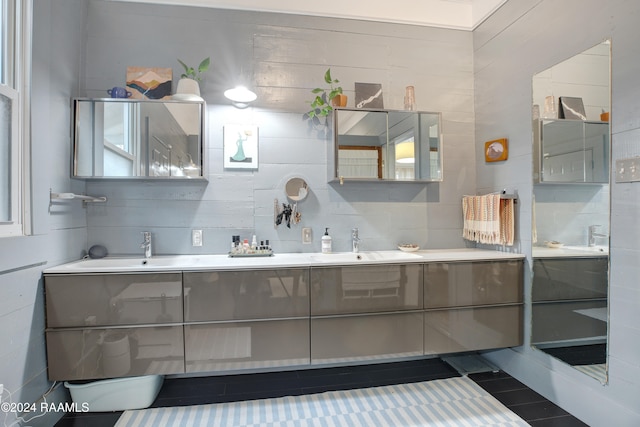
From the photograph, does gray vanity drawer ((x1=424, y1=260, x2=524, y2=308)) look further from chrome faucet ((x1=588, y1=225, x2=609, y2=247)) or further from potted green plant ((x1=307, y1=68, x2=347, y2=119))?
potted green plant ((x1=307, y1=68, x2=347, y2=119))

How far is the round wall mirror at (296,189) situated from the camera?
232 cm

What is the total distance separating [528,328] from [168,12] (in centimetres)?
347

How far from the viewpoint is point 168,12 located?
7.33 ft

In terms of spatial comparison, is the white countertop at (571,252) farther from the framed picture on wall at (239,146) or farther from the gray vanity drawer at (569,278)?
the framed picture on wall at (239,146)

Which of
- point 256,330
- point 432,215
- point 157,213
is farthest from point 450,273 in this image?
point 157,213

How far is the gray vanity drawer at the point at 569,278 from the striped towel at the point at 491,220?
26 cm

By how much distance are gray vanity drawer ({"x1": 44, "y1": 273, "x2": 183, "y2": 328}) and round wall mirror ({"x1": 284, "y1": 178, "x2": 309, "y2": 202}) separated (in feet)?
3.22

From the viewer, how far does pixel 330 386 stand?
2066 millimetres

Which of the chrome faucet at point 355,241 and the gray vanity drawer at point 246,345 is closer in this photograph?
the gray vanity drawer at point 246,345

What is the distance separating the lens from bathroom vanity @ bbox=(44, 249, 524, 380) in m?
1.67

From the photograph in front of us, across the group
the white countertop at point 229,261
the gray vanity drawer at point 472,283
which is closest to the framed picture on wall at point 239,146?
the white countertop at point 229,261

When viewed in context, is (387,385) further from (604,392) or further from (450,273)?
(604,392)

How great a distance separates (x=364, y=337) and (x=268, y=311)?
0.64 m

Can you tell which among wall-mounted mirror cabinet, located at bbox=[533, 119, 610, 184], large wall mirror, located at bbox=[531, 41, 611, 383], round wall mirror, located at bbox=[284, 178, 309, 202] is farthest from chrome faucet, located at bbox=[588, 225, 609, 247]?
round wall mirror, located at bbox=[284, 178, 309, 202]
